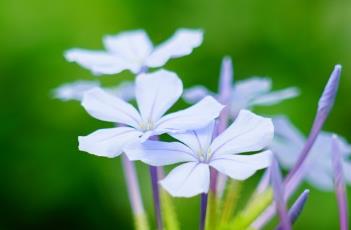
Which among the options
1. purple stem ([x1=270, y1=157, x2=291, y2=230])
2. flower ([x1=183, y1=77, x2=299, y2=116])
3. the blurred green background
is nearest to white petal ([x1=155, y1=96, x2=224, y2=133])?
purple stem ([x1=270, y1=157, x2=291, y2=230])

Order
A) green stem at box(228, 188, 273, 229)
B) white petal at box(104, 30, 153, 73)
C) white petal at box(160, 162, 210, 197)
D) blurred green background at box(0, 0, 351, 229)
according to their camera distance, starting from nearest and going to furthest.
A: white petal at box(160, 162, 210, 197)
green stem at box(228, 188, 273, 229)
white petal at box(104, 30, 153, 73)
blurred green background at box(0, 0, 351, 229)

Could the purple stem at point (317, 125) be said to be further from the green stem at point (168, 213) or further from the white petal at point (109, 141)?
the white petal at point (109, 141)

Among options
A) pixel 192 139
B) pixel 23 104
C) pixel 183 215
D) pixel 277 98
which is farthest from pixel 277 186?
pixel 23 104

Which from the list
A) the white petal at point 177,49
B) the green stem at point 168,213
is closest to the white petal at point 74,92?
the white petal at point 177,49

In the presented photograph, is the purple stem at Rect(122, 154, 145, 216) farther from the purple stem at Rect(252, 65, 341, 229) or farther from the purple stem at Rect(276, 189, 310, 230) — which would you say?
the purple stem at Rect(276, 189, 310, 230)

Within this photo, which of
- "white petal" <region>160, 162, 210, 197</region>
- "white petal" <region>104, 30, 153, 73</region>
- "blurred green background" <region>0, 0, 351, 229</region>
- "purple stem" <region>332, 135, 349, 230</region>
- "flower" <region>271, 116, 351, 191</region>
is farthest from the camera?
"blurred green background" <region>0, 0, 351, 229</region>

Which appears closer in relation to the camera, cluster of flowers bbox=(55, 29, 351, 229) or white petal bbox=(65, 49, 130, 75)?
cluster of flowers bbox=(55, 29, 351, 229)
